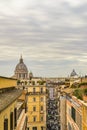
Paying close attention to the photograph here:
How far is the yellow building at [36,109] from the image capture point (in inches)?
3246

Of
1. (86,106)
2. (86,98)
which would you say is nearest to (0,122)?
(86,106)

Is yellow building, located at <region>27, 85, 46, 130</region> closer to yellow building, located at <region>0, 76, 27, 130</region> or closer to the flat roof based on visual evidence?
yellow building, located at <region>0, 76, 27, 130</region>

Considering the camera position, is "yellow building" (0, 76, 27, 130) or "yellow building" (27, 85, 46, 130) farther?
"yellow building" (27, 85, 46, 130)

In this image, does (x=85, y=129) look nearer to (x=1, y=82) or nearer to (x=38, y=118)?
(x=1, y=82)

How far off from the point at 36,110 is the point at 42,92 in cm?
544

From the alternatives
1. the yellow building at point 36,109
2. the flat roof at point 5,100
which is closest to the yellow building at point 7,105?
the flat roof at point 5,100

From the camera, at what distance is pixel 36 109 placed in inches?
3300

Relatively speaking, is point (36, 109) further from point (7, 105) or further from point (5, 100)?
point (7, 105)

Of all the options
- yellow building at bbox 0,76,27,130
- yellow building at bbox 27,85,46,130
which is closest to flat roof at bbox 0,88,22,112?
yellow building at bbox 0,76,27,130

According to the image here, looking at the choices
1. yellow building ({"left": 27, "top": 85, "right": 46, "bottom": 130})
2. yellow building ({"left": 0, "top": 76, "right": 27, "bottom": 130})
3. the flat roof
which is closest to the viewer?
the flat roof

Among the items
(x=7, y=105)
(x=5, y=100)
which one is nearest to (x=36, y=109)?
(x=5, y=100)

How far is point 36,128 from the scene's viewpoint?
83.2 m

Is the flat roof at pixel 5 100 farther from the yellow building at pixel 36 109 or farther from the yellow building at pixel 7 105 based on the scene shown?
the yellow building at pixel 36 109

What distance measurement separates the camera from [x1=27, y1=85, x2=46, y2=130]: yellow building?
82.4 metres
